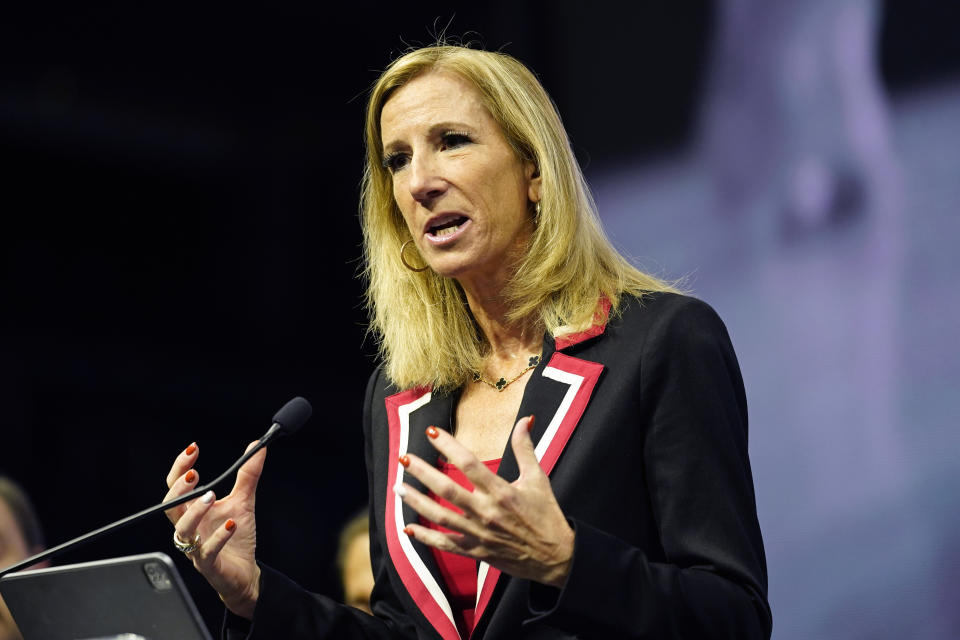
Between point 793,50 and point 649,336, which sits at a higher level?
point 793,50

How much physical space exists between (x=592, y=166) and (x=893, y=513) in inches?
59.5

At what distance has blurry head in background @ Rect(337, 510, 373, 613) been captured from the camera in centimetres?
384

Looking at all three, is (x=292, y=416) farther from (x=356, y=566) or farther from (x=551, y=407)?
(x=356, y=566)

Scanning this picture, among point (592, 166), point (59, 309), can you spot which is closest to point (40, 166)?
point (59, 309)

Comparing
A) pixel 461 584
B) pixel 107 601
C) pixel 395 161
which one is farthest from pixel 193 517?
pixel 395 161

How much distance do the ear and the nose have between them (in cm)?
17

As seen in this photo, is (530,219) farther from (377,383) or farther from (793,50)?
(793,50)

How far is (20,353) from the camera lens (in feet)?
15.3

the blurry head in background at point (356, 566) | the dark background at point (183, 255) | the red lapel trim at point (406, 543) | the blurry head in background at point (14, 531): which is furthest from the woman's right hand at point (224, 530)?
the dark background at point (183, 255)

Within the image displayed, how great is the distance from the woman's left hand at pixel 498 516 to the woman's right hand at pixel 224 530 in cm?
48

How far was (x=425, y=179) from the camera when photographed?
195 centimetres

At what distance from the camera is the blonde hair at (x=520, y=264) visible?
1947mm

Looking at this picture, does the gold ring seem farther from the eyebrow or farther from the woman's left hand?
the eyebrow

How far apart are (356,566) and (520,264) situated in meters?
2.16
